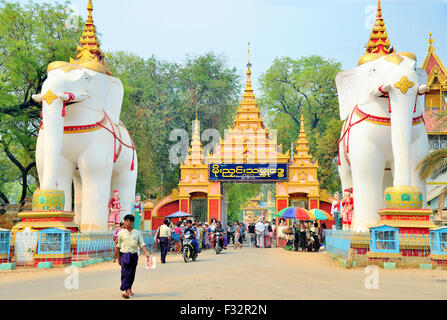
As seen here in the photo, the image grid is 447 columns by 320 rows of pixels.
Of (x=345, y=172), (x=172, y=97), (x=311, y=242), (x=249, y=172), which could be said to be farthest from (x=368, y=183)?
(x=172, y=97)

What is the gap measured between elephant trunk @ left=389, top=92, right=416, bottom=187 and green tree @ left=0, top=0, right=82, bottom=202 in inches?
555

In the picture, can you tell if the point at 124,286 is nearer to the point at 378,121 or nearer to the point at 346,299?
the point at 346,299

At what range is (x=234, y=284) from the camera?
7.89m

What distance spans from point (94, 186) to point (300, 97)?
95.4ft

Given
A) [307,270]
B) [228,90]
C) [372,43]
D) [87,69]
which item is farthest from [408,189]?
[228,90]

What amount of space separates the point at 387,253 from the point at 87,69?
897cm

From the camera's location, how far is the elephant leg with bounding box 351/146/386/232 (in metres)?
12.0

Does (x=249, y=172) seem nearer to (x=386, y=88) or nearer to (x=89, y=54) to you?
(x=89, y=54)

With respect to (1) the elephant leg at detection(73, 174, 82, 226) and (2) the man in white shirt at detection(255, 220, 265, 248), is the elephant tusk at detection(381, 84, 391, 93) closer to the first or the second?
(1) the elephant leg at detection(73, 174, 82, 226)

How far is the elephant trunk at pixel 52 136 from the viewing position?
12000 mm

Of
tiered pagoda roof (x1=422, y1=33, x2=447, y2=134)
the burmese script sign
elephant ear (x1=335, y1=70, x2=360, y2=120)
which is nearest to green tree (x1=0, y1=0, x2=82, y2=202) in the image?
the burmese script sign

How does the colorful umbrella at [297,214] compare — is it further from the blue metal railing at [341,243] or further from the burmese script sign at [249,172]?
the burmese script sign at [249,172]

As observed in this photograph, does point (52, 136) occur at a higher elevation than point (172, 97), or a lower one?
lower

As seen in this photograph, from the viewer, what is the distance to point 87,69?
13.6 meters
